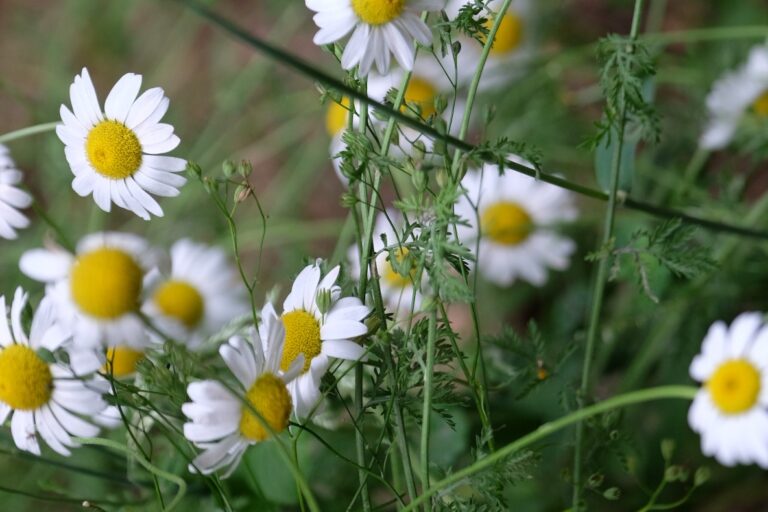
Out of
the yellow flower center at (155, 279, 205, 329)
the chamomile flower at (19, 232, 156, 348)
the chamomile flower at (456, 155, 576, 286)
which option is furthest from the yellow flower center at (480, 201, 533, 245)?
the chamomile flower at (19, 232, 156, 348)

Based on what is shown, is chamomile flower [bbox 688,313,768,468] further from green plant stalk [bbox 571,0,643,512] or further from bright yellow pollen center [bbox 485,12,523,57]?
bright yellow pollen center [bbox 485,12,523,57]

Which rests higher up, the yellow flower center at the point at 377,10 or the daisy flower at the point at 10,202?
the yellow flower center at the point at 377,10

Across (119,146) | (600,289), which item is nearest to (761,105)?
(600,289)

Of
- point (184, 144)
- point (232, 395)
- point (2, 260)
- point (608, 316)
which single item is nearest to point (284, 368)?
point (232, 395)

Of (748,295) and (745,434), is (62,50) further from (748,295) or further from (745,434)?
(745,434)

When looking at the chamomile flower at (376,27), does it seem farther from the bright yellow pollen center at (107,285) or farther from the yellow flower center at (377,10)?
the bright yellow pollen center at (107,285)

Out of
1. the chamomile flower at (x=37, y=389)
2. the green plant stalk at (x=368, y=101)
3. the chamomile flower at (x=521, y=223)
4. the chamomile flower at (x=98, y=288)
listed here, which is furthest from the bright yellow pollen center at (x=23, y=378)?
the chamomile flower at (x=521, y=223)
